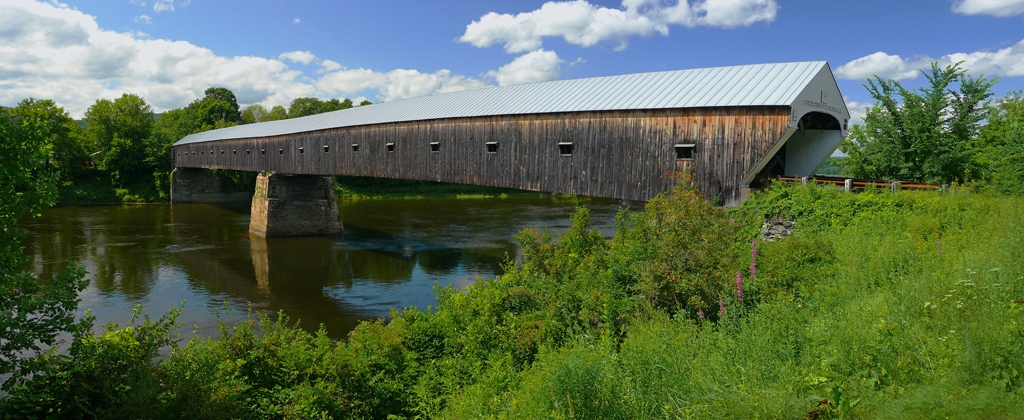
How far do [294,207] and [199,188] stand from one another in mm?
23662

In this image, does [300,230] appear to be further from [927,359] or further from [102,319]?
[927,359]

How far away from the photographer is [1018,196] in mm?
8625

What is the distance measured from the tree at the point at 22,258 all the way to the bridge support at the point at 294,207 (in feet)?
68.2

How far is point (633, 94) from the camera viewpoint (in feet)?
42.2

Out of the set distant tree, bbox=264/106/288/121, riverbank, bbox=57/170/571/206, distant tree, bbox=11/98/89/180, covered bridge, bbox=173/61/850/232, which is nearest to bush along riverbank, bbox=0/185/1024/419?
covered bridge, bbox=173/61/850/232

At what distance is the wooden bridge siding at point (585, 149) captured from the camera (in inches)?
425

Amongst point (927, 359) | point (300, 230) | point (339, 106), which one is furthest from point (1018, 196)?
point (339, 106)

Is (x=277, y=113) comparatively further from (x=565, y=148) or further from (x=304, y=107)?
(x=565, y=148)

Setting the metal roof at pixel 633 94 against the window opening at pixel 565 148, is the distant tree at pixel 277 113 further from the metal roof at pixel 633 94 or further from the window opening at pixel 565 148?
the window opening at pixel 565 148

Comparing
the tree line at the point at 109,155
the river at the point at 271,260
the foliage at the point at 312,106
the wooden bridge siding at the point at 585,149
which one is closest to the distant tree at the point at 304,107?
the foliage at the point at 312,106

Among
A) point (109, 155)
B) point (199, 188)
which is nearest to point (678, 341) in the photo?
point (199, 188)

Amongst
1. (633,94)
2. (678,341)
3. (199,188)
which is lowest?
(678,341)

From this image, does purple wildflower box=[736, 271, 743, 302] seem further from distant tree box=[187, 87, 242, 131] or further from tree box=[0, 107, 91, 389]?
distant tree box=[187, 87, 242, 131]

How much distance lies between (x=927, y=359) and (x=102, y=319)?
606 inches
